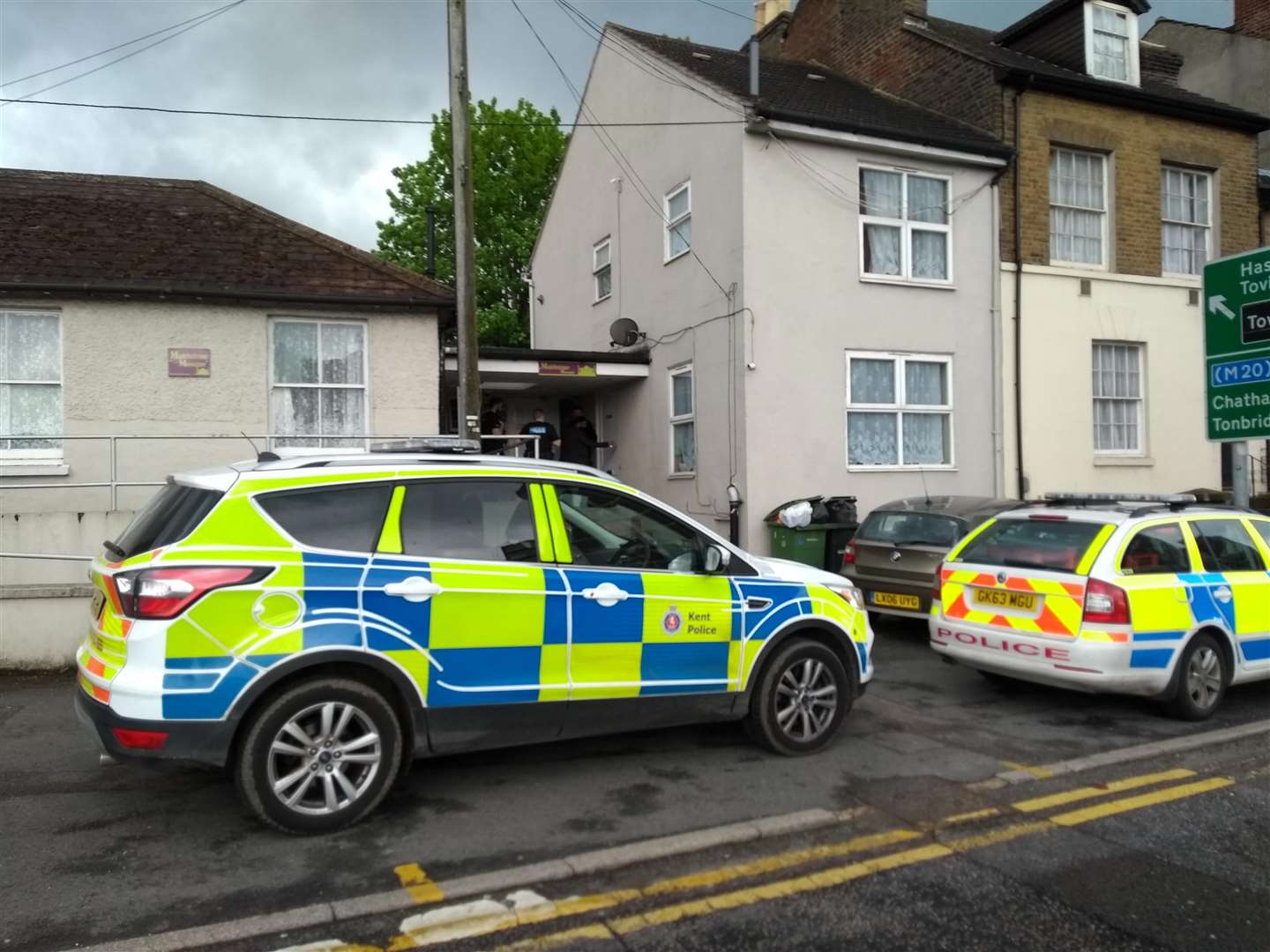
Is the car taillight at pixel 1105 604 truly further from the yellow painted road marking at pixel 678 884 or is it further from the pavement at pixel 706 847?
the yellow painted road marking at pixel 678 884

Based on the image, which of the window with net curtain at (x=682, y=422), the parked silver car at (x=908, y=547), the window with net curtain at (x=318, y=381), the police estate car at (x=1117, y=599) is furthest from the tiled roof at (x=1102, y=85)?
the window with net curtain at (x=318, y=381)

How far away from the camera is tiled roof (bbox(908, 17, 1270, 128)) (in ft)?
50.3

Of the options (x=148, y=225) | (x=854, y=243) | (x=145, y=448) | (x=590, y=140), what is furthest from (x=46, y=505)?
(x=590, y=140)

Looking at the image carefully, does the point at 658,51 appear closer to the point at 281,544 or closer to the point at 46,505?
the point at 46,505

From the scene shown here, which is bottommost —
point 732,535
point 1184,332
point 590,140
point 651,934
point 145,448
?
point 651,934

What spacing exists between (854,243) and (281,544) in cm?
1135

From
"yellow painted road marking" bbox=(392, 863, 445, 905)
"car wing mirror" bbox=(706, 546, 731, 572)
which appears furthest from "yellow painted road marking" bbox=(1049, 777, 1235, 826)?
"yellow painted road marking" bbox=(392, 863, 445, 905)

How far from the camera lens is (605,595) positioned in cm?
514

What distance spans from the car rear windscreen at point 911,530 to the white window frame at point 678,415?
4519 mm

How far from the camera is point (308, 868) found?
13.8ft

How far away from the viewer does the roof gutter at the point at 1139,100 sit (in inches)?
587

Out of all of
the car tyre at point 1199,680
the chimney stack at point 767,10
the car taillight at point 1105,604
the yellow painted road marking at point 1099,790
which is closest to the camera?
the yellow painted road marking at point 1099,790

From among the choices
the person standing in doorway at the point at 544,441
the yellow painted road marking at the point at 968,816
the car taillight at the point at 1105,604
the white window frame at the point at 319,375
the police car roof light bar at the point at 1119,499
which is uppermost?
the white window frame at the point at 319,375

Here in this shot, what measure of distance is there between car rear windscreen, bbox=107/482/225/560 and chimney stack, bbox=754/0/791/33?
67.1 feet
